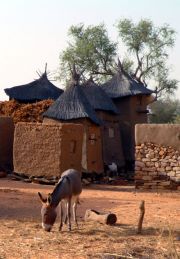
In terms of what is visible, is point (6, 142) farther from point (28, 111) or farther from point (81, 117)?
point (81, 117)

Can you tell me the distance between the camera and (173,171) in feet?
56.7

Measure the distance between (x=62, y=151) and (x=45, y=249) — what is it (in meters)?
10.6

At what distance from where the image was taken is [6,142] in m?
21.6

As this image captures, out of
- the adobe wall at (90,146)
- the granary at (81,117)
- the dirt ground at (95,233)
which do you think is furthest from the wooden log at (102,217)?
the granary at (81,117)

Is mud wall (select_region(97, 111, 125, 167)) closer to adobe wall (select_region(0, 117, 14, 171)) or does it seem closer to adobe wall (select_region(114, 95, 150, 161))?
adobe wall (select_region(114, 95, 150, 161))

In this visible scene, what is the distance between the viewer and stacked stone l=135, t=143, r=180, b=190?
17281 millimetres

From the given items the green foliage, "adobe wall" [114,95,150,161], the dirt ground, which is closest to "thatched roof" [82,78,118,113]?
"adobe wall" [114,95,150,161]

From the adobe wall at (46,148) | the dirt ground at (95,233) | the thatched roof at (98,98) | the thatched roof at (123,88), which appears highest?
the thatched roof at (123,88)

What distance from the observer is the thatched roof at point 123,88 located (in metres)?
26.0

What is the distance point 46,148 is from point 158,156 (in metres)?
4.03

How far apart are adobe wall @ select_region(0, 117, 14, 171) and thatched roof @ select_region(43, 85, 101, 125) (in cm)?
155

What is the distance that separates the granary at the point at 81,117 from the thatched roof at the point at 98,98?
2.35 metres

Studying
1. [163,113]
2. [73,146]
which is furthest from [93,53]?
[73,146]

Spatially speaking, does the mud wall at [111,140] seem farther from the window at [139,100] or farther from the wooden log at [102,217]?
the wooden log at [102,217]
